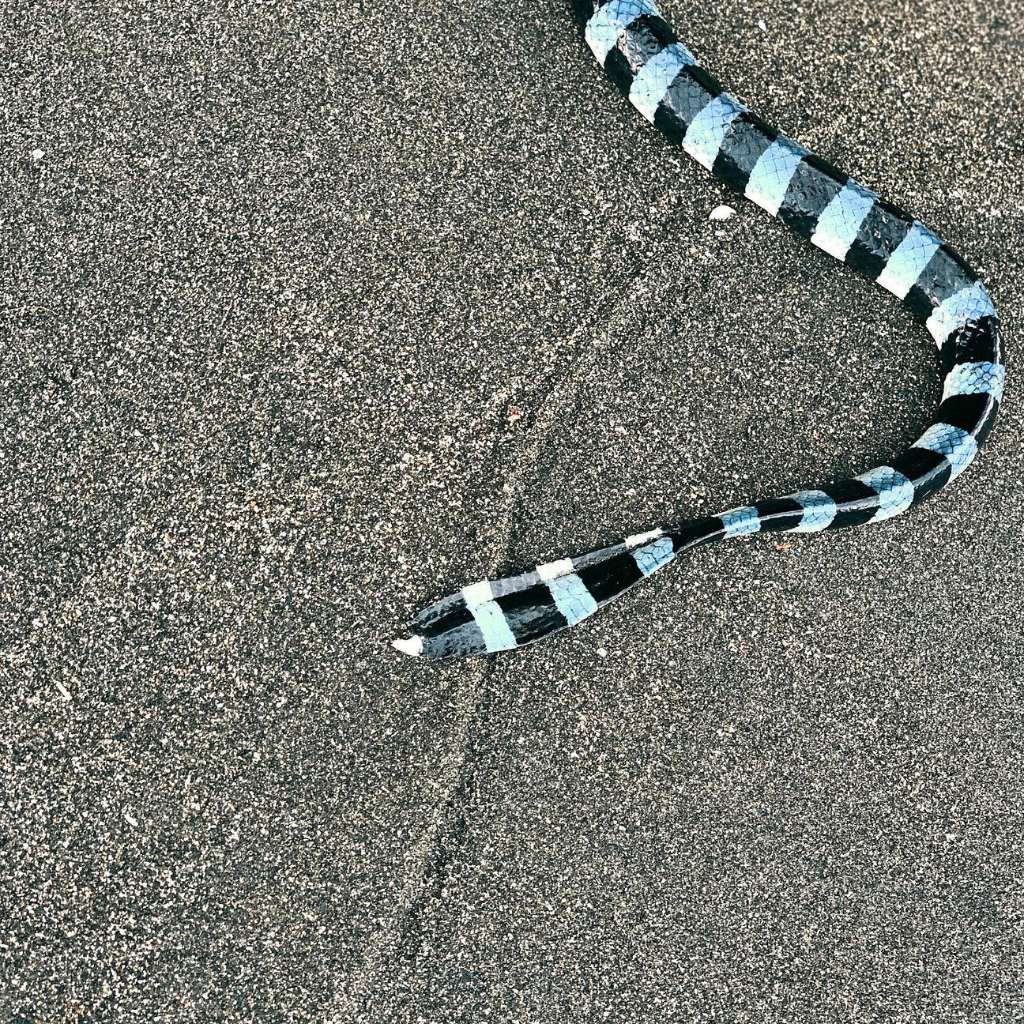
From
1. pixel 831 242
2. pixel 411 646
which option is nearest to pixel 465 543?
pixel 411 646

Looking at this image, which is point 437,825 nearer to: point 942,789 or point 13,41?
point 942,789

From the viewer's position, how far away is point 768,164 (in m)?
2.77

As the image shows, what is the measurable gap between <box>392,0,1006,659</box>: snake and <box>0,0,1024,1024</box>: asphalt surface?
72 mm

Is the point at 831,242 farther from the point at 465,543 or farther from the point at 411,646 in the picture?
the point at 411,646

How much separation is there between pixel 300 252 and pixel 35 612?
1.09 meters

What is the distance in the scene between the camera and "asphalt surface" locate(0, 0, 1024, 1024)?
7.71 feet

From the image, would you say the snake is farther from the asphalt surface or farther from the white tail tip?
the white tail tip

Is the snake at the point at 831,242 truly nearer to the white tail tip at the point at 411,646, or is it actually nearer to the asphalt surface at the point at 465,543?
the asphalt surface at the point at 465,543

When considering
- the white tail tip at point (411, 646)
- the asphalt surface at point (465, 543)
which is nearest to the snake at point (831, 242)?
the asphalt surface at point (465, 543)

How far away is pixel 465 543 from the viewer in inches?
100

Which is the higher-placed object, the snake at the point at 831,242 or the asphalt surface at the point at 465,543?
the snake at the point at 831,242

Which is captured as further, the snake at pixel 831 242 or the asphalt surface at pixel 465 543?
the snake at pixel 831 242

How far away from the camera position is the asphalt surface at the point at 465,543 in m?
2.35

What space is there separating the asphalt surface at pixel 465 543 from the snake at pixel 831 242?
0.07m
